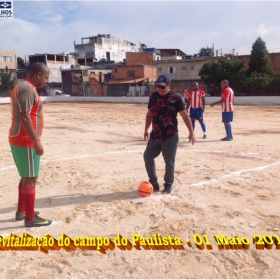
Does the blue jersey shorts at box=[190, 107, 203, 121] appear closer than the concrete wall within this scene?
Answer: Yes

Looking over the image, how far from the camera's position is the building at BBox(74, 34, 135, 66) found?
240ft

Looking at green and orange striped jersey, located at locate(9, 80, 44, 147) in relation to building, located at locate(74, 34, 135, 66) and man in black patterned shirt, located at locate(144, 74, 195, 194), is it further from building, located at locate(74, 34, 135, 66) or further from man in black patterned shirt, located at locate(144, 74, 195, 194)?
building, located at locate(74, 34, 135, 66)

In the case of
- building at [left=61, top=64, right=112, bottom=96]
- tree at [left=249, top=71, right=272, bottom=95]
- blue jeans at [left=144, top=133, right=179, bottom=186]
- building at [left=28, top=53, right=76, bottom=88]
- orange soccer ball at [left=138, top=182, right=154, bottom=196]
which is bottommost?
orange soccer ball at [left=138, top=182, right=154, bottom=196]

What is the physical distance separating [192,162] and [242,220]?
10.2 ft

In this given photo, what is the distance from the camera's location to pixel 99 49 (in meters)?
74.1

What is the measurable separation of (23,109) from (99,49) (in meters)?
74.3

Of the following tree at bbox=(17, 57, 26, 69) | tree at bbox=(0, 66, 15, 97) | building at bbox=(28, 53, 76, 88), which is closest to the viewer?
tree at bbox=(0, 66, 15, 97)

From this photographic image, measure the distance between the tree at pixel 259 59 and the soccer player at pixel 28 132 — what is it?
120ft

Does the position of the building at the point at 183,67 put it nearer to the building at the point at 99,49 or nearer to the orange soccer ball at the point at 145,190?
the building at the point at 99,49

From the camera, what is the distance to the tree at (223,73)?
36.1 meters

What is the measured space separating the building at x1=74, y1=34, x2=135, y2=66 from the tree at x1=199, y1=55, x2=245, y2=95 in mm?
38059

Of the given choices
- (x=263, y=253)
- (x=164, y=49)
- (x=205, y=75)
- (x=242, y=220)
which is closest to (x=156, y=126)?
(x=242, y=220)

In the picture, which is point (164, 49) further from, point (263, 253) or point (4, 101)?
point (263, 253)

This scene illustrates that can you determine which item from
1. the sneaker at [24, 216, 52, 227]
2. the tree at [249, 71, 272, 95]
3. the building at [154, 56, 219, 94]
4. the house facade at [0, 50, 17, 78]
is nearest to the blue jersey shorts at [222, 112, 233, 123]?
the sneaker at [24, 216, 52, 227]
